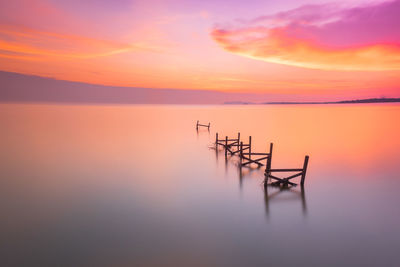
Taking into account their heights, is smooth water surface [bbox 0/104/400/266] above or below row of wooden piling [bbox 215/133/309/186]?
below

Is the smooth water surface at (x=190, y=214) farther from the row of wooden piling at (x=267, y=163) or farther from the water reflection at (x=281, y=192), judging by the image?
the row of wooden piling at (x=267, y=163)

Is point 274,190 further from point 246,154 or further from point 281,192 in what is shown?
point 246,154

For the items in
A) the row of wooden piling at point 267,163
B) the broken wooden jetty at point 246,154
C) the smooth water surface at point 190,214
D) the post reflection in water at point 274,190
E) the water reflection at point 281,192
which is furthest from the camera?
the broken wooden jetty at point 246,154

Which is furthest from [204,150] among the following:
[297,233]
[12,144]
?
[12,144]

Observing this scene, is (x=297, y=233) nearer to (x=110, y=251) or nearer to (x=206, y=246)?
(x=206, y=246)

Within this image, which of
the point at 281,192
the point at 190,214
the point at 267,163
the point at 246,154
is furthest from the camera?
the point at 246,154

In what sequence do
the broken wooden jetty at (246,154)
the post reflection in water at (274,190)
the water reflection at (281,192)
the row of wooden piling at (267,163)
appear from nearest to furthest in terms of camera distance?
the post reflection in water at (274,190) → the water reflection at (281,192) → the row of wooden piling at (267,163) → the broken wooden jetty at (246,154)

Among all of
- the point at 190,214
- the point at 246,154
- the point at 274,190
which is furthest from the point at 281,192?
the point at 246,154

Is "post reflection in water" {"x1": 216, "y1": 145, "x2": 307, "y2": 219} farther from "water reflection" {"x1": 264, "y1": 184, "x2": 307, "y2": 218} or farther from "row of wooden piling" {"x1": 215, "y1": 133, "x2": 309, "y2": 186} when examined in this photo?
"row of wooden piling" {"x1": 215, "y1": 133, "x2": 309, "y2": 186}

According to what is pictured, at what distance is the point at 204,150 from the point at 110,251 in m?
23.0

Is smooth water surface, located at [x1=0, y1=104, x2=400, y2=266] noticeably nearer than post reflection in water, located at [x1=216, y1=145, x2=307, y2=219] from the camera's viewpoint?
Yes

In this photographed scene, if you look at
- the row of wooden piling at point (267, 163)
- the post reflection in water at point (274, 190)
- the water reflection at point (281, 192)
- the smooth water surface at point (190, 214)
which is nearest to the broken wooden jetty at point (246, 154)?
the row of wooden piling at point (267, 163)

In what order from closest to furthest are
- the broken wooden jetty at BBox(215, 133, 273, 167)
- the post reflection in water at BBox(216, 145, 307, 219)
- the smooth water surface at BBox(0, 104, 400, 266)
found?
the smooth water surface at BBox(0, 104, 400, 266)
the post reflection in water at BBox(216, 145, 307, 219)
the broken wooden jetty at BBox(215, 133, 273, 167)

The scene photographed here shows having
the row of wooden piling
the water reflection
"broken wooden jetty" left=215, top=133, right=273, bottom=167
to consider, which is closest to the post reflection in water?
the water reflection
